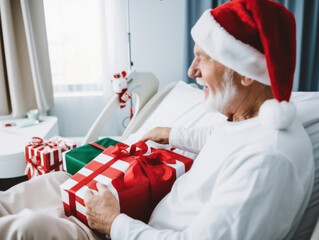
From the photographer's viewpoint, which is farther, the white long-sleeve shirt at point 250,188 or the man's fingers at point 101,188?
the man's fingers at point 101,188

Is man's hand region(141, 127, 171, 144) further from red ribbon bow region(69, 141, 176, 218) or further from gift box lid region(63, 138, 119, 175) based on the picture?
gift box lid region(63, 138, 119, 175)

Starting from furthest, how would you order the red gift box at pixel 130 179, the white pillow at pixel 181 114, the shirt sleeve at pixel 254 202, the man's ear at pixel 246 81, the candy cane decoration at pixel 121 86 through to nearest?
the candy cane decoration at pixel 121 86 → the white pillow at pixel 181 114 → the red gift box at pixel 130 179 → the man's ear at pixel 246 81 → the shirt sleeve at pixel 254 202

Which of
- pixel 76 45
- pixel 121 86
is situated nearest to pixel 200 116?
pixel 121 86

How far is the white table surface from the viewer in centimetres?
159

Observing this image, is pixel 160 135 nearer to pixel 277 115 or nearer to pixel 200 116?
pixel 200 116

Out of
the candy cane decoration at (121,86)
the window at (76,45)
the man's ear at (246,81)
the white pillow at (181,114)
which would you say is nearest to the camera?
the man's ear at (246,81)

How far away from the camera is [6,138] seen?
1809mm

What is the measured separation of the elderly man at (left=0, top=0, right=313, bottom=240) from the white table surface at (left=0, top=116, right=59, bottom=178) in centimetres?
90

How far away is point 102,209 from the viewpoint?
0.85 m

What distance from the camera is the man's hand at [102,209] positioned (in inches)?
33.5

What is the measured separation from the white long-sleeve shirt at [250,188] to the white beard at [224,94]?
0.26 ft

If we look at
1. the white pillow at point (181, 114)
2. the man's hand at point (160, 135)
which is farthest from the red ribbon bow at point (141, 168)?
the white pillow at point (181, 114)

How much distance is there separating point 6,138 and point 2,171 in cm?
28

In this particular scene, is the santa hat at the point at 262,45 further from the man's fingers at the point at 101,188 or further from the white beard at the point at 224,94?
the man's fingers at the point at 101,188
